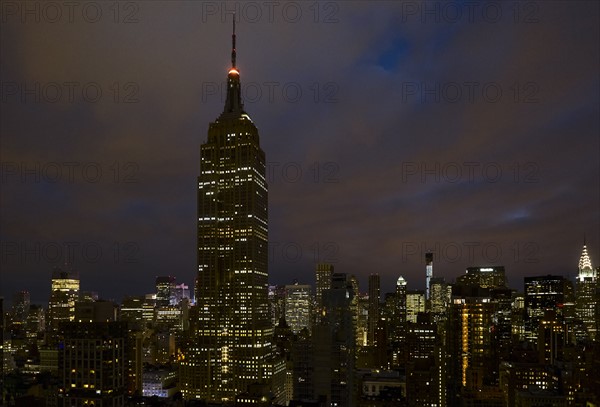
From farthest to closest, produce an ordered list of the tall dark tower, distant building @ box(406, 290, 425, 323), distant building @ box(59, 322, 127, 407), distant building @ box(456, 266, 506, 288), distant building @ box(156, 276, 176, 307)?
1. distant building @ box(156, 276, 176, 307)
2. distant building @ box(406, 290, 425, 323)
3. distant building @ box(456, 266, 506, 288)
4. the tall dark tower
5. distant building @ box(59, 322, 127, 407)

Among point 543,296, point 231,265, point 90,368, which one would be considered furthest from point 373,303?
point 90,368

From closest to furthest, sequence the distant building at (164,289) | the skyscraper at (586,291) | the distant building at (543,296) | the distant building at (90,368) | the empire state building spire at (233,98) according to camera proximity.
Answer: the distant building at (90,368) < the empire state building spire at (233,98) < the skyscraper at (586,291) < the distant building at (543,296) < the distant building at (164,289)

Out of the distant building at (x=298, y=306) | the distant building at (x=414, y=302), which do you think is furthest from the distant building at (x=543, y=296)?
the distant building at (x=298, y=306)

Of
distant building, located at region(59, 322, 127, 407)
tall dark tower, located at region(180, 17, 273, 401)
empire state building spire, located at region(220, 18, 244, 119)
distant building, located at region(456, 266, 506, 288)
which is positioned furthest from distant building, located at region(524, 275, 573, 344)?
distant building, located at region(59, 322, 127, 407)

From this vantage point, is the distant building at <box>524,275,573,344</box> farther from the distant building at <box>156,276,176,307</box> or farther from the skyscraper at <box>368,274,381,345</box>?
the distant building at <box>156,276,176,307</box>

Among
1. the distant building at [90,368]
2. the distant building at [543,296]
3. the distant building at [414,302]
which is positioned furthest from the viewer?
the distant building at [414,302]

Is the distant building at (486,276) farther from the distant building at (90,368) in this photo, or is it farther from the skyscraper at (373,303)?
the distant building at (90,368)

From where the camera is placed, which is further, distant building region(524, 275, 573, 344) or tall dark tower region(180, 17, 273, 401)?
distant building region(524, 275, 573, 344)

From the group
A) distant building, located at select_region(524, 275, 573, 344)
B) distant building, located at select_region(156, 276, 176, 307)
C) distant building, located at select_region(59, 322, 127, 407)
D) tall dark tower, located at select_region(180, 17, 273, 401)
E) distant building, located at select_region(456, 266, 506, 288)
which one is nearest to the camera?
distant building, located at select_region(59, 322, 127, 407)

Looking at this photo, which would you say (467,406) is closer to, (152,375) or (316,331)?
(316,331)

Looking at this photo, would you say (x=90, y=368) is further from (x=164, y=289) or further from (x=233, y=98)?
(x=164, y=289)
